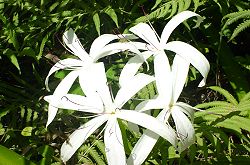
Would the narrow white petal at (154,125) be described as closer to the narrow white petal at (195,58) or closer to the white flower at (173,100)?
the white flower at (173,100)

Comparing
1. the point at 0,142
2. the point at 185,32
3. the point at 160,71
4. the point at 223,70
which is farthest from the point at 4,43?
the point at 160,71

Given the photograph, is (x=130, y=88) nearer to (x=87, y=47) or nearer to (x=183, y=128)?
(x=183, y=128)

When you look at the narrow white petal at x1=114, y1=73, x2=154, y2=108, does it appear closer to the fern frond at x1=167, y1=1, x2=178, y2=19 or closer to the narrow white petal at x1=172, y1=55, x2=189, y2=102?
the narrow white petal at x1=172, y1=55, x2=189, y2=102

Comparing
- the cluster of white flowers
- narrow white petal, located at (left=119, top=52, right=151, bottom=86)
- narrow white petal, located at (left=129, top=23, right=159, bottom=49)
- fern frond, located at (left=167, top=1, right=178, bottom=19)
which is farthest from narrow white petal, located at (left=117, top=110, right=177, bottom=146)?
fern frond, located at (left=167, top=1, right=178, bottom=19)

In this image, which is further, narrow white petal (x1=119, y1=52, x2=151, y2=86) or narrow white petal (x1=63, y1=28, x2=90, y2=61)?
narrow white petal (x1=63, y1=28, x2=90, y2=61)

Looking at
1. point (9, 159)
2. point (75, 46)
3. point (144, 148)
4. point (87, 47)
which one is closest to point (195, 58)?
point (144, 148)

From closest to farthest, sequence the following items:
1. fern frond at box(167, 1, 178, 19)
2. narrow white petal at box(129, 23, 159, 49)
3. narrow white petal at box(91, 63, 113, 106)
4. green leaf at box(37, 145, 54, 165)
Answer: narrow white petal at box(91, 63, 113, 106) → narrow white petal at box(129, 23, 159, 49) → green leaf at box(37, 145, 54, 165) → fern frond at box(167, 1, 178, 19)

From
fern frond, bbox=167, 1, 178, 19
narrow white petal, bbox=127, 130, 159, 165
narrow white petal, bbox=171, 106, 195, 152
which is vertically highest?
fern frond, bbox=167, 1, 178, 19

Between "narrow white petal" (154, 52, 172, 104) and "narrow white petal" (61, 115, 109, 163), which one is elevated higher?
"narrow white petal" (154, 52, 172, 104)

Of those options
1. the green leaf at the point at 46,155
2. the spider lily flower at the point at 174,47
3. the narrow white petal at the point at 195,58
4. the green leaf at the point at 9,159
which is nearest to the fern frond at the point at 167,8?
the spider lily flower at the point at 174,47
